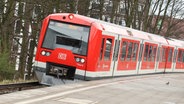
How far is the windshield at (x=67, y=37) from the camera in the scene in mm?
16984

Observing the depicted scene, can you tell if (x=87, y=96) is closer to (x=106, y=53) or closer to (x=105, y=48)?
(x=105, y=48)

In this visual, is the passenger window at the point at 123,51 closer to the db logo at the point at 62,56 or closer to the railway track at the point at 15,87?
the db logo at the point at 62,56

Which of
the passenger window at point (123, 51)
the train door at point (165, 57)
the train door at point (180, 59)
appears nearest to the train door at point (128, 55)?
the passenger window at point (123, 51)

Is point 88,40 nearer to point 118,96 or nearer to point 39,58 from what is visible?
point 39,58

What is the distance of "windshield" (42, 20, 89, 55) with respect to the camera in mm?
16984

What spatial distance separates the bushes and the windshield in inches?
232

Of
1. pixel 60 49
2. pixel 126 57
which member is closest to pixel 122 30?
pixel 126 57

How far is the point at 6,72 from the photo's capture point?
906 inches

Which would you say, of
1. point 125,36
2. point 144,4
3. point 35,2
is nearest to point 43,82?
point 125,36

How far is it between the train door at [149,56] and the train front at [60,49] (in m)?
9.12

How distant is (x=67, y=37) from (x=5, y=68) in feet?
22.4

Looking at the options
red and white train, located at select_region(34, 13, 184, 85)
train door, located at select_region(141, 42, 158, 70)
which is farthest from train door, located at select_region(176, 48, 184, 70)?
red and white train, located at select_region(34, 13, 184, 85)

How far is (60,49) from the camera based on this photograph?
17.0 metres

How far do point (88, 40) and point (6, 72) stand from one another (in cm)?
756
